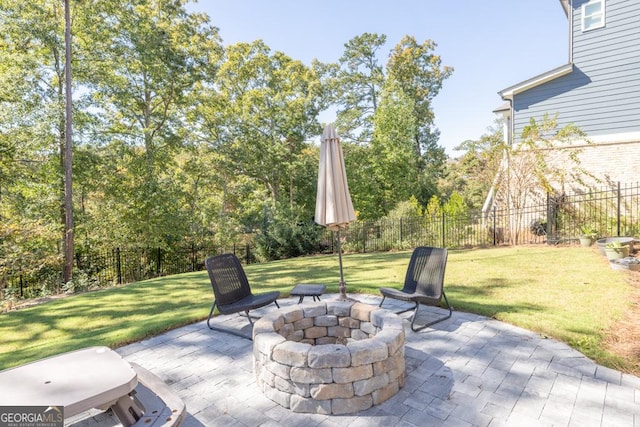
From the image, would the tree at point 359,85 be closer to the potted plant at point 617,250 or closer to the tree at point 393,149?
the tree at point 393,149

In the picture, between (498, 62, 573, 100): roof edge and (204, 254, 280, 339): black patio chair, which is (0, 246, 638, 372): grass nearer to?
(204, 254, 280, 339): black patio chair

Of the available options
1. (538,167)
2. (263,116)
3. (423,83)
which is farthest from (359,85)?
(538,167)

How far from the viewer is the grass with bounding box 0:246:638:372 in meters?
4.18

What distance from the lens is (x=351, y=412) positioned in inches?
105

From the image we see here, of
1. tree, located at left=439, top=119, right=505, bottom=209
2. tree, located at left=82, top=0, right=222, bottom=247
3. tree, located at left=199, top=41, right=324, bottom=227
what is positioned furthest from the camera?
tree, located at left=199, top=41, right=324, bottom=227

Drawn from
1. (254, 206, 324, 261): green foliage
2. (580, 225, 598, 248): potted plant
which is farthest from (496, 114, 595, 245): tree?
(254, 206, 324, 261): green foliage

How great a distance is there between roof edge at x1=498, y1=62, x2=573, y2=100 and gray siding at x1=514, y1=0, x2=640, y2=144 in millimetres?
233

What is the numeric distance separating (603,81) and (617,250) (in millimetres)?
7404

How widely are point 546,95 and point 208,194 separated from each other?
1660 cm

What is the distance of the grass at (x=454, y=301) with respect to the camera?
4.18 meters

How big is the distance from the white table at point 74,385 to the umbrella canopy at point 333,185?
2592 millimetres

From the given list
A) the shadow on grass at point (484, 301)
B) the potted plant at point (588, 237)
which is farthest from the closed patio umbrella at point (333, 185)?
the potted plant at point (588, 237)

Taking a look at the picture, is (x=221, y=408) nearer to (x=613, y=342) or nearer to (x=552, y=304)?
(x=613, y=342)

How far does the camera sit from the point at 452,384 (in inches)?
118
